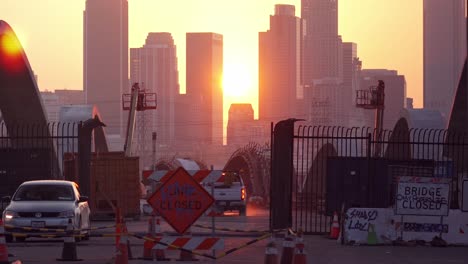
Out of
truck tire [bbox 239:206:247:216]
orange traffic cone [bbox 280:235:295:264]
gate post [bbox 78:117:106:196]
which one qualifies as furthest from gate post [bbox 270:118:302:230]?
truck tire [bbox 239:206:247:216]

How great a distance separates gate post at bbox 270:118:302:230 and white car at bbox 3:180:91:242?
234 inches

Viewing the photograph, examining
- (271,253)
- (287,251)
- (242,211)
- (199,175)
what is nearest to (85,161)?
(242,211)

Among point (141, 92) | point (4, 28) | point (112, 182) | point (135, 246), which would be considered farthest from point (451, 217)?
point (141, 92)

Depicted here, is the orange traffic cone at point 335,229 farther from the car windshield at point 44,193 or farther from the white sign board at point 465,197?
the car windshield at point 44,193

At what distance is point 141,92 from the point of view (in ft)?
306

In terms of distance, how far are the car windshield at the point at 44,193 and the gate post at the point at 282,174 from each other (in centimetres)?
615

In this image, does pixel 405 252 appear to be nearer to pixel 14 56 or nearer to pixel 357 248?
pixel 357 248

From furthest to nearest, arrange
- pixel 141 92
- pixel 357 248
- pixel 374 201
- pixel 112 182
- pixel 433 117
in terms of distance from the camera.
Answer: pixel 141 92 < pixel 433 117 < pixel 112 182 < pixel 374 201 < pixel 357 248

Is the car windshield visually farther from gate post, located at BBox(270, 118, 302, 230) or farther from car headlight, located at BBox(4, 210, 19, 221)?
gate post, located at BBox(270, 118, 302, 230)

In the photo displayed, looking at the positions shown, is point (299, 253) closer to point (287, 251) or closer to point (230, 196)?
point (287, 251)

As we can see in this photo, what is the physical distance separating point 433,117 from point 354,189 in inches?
1147

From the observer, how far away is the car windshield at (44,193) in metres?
30.0

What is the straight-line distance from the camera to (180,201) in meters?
21.9

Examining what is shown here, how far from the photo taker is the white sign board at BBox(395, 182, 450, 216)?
31375 mm
